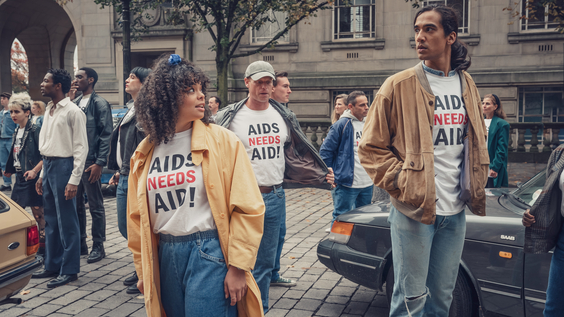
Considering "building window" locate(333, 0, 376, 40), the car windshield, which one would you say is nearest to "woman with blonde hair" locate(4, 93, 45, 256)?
the car windshield

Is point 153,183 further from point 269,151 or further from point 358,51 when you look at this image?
point 358,51

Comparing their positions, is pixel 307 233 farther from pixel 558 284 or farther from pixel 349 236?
pixel 558 284

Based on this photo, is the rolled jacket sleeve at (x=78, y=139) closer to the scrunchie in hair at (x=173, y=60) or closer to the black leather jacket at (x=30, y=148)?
the black leather jacket at (x=30, y=148)

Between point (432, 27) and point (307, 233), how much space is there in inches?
201

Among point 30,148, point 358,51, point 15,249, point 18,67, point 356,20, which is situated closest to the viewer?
point 15,249

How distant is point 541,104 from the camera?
18.6m

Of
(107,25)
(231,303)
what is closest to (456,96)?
(231,303)

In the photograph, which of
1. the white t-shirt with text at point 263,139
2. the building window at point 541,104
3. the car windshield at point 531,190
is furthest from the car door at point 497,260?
the building window at point 541,104

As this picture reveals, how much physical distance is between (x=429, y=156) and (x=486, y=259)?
134 centimetres

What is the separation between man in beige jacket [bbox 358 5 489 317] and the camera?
9.34ft

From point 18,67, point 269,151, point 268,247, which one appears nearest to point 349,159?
point 269,151

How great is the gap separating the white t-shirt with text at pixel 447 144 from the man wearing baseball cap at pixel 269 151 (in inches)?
64.3

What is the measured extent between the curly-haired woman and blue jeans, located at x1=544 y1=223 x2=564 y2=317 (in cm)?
179

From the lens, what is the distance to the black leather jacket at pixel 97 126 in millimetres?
6129
